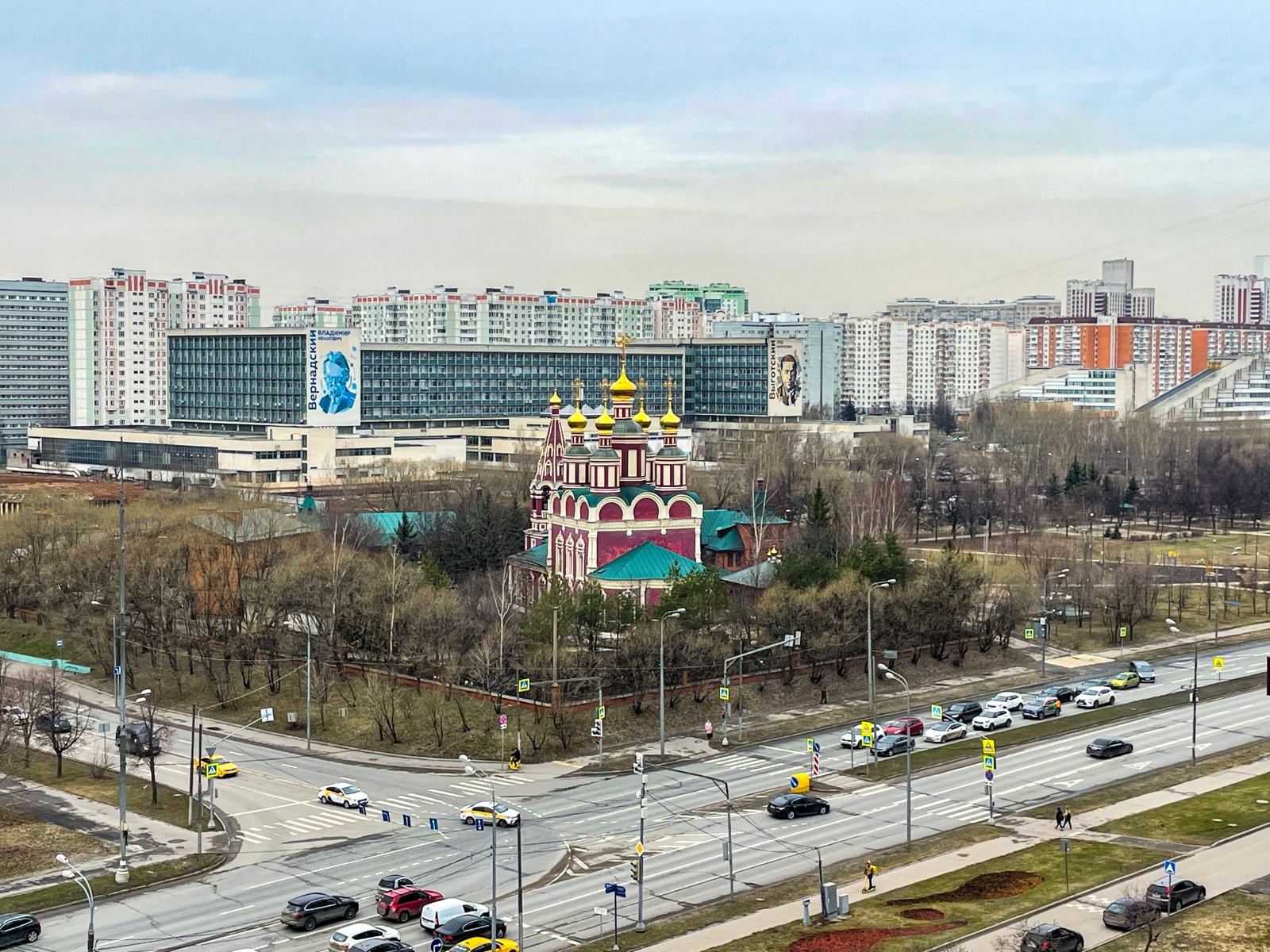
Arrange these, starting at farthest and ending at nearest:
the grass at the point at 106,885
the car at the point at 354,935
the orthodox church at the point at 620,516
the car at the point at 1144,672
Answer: the orthodox church at the point at 620,516, the car at the point at 1144,672, the grass at the point at 106,885, the car at the point at 354,935

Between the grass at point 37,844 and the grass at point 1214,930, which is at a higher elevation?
the grass at point 1214,930

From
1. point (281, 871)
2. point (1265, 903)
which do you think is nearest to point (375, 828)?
point (281, 871)

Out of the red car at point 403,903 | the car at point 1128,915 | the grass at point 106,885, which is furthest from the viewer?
the grass at point 106,885

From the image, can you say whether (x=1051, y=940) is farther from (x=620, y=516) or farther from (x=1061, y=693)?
(x=620, y=516)

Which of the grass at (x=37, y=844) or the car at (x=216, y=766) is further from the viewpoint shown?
the car at (x=216, y=766)

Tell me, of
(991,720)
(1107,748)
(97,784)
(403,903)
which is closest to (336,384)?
(97,784)

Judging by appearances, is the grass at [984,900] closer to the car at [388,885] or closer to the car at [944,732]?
the car at [388,885]

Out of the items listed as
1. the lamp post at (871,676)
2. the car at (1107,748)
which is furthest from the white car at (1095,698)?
the lamp post at (871,676)
